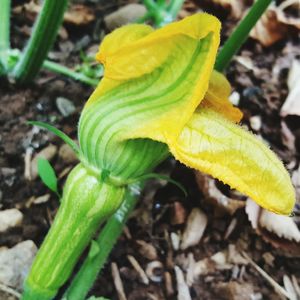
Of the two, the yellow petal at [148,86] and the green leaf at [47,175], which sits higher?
the yellow petal at [148,86]

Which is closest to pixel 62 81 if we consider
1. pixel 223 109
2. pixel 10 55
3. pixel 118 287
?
pixel 10 55

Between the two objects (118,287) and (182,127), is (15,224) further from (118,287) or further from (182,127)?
(182,127)

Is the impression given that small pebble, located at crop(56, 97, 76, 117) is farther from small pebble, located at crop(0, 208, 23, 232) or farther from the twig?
the twig

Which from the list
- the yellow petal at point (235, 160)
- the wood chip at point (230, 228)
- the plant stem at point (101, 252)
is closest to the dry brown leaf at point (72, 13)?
the plant stem at point (101, 252)

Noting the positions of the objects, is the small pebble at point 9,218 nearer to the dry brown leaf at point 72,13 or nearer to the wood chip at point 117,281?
the wood chip at point 117,281

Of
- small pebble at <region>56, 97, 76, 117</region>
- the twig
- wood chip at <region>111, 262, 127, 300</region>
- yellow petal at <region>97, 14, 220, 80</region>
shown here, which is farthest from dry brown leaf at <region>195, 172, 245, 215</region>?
yellow petal at <region>97, 14, 220, 80</region>

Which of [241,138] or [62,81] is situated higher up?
[241,138]
